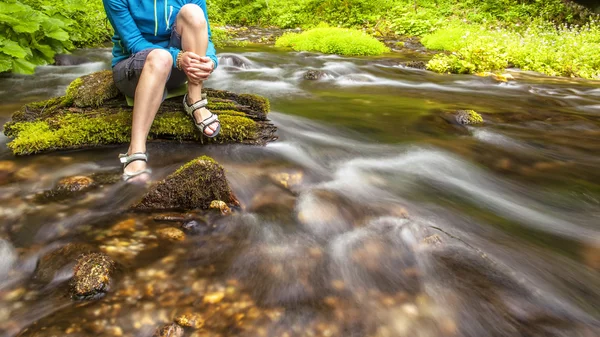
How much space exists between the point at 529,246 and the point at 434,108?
3.74 meters

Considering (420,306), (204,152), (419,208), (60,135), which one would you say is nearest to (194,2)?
(204,152)

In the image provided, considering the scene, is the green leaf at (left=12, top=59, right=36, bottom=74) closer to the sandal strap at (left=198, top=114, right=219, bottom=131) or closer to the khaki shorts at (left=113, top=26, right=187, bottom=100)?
the khaki shorts at (left=113, top=26, right=187, bottom=100)

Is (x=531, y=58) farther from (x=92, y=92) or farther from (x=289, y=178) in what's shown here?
(x=92, y=92)

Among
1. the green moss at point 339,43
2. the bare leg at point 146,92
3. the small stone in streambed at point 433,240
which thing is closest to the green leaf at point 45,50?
the bare leg at point 146,92

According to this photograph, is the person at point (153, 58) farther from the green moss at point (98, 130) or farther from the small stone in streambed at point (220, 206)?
the small stone in streambed at point (220, 206)

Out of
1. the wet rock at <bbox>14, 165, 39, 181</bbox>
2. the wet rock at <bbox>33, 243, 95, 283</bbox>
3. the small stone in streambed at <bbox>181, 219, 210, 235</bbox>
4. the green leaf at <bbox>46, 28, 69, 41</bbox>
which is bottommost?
the small stone in streambed at <bbox>181, 219, 210, 235</bbox>

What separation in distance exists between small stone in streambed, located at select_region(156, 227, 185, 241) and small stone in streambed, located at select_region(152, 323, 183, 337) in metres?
0.73

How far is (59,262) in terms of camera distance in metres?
2.21

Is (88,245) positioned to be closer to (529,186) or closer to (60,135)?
(60,135)

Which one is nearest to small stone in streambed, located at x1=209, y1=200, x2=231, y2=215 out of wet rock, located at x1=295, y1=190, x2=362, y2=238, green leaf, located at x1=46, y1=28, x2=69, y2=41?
wet rock, located at x1=295, y1=190, x2=362, y2=238

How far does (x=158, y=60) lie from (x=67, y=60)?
19.6 ft

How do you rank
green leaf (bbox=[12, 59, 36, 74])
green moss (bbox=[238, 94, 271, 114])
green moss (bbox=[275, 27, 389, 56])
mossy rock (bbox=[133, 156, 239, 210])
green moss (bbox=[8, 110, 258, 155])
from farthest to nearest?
green moss (bbox=[275, 27, 389, 56]) → green leaf (bbox=[12, 59, 36, 74]) → green moss (bbox=[238, 94, 271, 114]) → green moss (bbox=[8, 110, 258, 155]) → mossy rock (bbox=[133, 156, 239, 210])

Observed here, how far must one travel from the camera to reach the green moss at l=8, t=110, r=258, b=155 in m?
3.59

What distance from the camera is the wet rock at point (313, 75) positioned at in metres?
8.44
